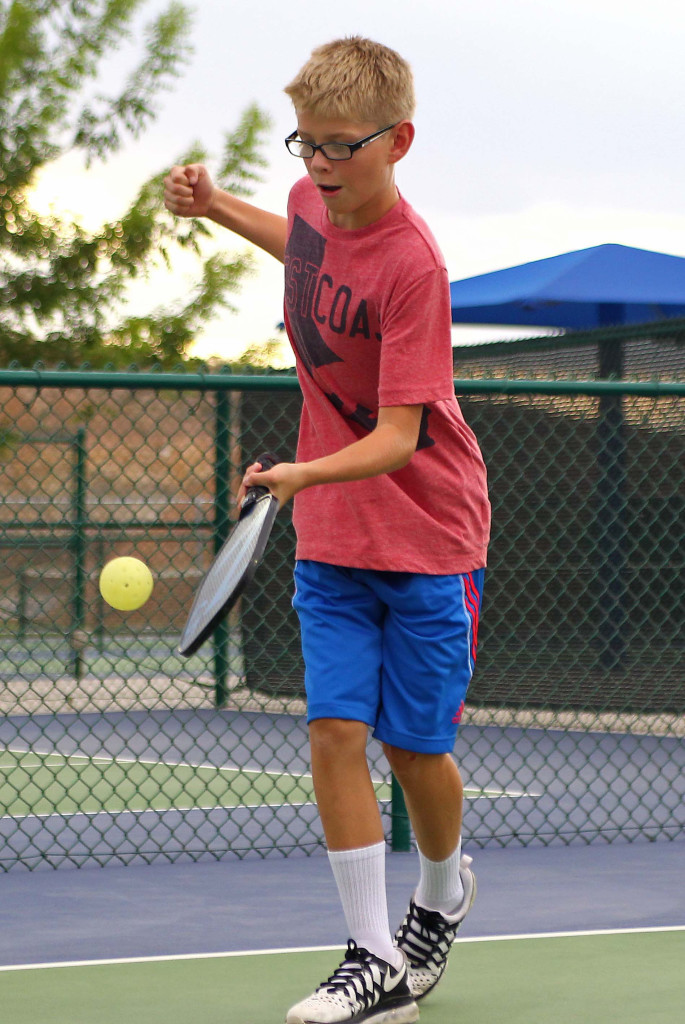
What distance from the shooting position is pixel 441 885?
10.3 feet

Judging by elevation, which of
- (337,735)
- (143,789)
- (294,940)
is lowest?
(143,789)

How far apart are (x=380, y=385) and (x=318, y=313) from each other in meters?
0.25

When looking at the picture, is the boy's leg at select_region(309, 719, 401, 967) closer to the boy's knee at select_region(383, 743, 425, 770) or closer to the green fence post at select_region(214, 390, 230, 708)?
the boy's knee at select_region(383, 743, 425, 770)

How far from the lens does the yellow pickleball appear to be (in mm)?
6070

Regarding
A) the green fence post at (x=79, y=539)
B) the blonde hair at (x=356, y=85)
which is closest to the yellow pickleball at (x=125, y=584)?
the green fence post at (x=79, y=539)

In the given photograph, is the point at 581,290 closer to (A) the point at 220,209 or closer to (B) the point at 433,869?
(A) the point at 220,209

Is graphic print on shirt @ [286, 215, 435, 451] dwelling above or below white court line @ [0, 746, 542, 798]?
above

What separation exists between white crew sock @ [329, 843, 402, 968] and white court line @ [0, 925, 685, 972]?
75 centimetres

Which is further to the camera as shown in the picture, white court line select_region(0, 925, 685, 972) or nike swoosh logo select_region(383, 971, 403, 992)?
white court line select_region(0, 925, 685, 972)

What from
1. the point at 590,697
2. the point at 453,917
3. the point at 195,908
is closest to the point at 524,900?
the point at 195,908

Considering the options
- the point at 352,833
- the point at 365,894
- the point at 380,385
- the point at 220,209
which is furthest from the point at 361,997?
the point at 220,209

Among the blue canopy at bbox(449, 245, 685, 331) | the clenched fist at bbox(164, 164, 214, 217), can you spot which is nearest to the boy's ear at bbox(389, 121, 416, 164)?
the clenched fist at bbox(164, 164, 214, 217)

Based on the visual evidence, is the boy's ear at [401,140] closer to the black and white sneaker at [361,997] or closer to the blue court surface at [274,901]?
the black and white sneaker at [361,997]

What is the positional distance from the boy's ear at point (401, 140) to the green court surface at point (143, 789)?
323cm
